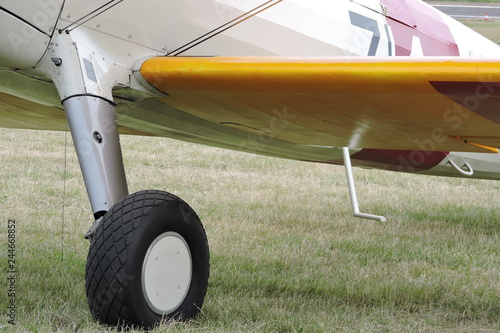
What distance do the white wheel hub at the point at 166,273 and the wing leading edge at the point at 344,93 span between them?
25.6 inches

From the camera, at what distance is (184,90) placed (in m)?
3.09

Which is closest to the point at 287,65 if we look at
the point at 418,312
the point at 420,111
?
the point at 420,111

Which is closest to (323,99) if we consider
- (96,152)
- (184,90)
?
(184,90)

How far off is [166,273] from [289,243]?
223 cm

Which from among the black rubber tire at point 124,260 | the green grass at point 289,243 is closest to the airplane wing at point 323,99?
the black rubber tire at point 124,260

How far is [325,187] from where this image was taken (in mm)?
7645

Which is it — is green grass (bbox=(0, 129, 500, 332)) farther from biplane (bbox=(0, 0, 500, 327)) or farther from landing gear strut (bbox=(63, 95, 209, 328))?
biplane (bbox=(0, 0, 500, 327))

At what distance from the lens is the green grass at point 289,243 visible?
3168 millimetres

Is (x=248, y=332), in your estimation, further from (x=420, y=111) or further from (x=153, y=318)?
(x=420, y=111)

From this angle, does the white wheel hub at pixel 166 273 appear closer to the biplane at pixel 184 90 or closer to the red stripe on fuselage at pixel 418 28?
the biplane at pixel 184 90

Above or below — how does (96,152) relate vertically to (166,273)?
above

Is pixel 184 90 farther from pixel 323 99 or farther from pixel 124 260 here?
pixel 124 260

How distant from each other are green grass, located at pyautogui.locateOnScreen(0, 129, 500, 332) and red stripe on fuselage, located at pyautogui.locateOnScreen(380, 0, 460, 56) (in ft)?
4.16

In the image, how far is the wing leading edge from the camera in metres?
2.71
